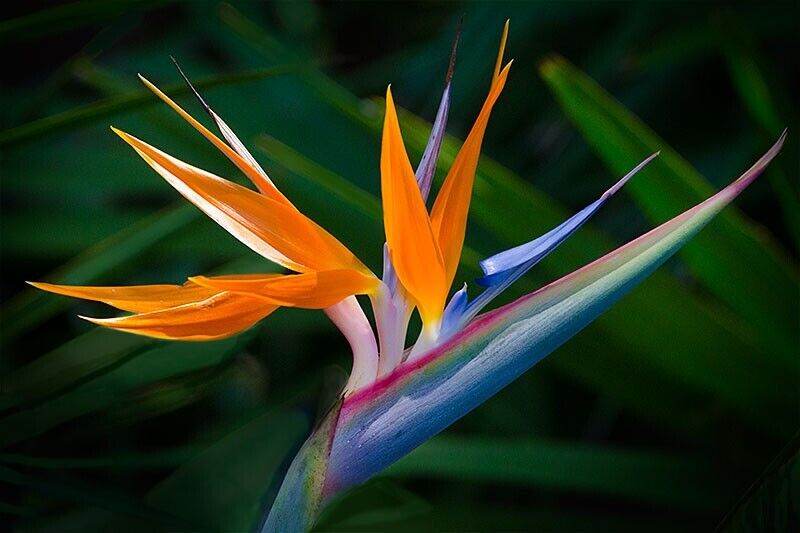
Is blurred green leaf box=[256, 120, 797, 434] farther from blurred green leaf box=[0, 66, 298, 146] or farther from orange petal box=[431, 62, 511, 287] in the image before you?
orange petal box=[431, 62, 511, 287]

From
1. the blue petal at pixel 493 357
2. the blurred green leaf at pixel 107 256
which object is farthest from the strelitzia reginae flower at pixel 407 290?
the blurred green leaf at pixel 107 256

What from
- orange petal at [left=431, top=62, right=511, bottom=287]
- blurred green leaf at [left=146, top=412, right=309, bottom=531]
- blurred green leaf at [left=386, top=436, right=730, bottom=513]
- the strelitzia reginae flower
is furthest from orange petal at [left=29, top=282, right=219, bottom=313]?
blurred green leaf at [left=386, top=436, right=730, bottom=513]

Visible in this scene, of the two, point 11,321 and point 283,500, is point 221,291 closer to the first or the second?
point 283,500

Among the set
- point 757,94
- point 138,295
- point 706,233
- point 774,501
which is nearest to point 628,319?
point 706,233

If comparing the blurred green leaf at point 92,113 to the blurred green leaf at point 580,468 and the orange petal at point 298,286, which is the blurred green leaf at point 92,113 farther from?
the blurred green leaf at point 580,468

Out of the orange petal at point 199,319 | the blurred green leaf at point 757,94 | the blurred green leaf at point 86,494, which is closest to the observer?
the orange petal at point 199,319

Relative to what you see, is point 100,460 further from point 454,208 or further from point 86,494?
point 454,208
